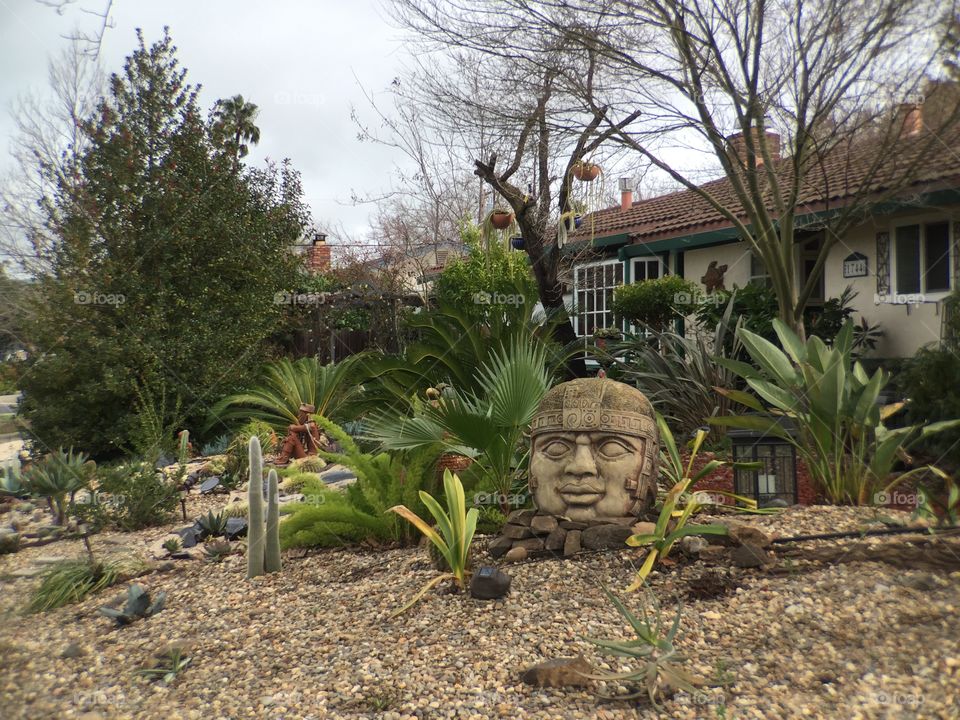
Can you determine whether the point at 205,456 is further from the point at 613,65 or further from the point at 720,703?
the point at 720,703

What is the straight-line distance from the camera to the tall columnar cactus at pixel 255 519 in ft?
15.0

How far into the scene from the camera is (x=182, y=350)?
986cm

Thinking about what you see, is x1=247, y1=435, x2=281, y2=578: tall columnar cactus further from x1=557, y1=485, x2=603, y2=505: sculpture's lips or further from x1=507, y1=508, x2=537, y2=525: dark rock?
x1=557, y1=485, x2=603, y2=505: sculpture's lips

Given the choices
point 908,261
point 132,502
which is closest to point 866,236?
point 908,261

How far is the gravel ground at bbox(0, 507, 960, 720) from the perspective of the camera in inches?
110

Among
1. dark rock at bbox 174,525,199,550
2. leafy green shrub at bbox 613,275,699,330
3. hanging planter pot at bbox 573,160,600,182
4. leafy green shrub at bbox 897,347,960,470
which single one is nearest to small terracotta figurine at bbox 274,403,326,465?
dark rock at bbox 174,525,199,550

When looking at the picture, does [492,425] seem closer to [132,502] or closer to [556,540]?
[556,540]

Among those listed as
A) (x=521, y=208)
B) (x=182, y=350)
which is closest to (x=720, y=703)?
(x=521, y=208)

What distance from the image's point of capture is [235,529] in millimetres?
5570

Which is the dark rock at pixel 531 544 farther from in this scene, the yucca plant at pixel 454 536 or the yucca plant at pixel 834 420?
the yucca plant at pixel 834 420

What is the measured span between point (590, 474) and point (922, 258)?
20.6ft

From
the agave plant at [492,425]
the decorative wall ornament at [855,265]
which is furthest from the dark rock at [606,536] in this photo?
the decorative wall ornament at [855,265]

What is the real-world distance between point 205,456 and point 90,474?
2.29m

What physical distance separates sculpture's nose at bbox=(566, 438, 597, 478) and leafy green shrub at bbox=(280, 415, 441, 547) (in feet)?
3.93
